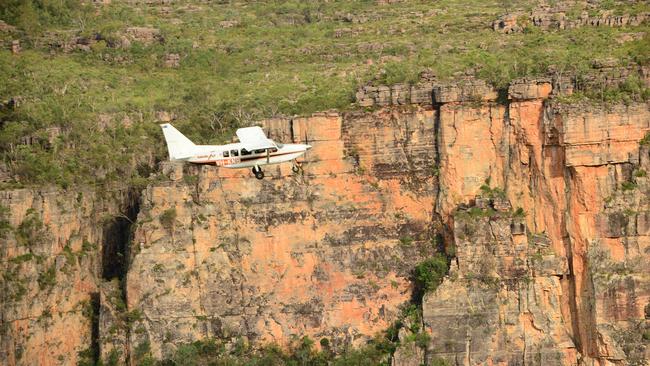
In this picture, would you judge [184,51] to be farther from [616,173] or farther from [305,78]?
[616,173]

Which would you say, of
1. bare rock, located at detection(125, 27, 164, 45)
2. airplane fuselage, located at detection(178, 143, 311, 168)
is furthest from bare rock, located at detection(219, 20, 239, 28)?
airplane fuselage, located at detection(178, 143, 311, 168)

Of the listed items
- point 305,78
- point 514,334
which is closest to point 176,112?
→ point 305,78

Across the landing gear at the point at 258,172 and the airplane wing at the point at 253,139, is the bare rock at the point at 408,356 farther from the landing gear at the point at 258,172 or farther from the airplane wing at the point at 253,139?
the airplane wing at the point at 253,139

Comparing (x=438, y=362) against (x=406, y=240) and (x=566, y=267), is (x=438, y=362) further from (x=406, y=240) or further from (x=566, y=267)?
(x=566, y=267)

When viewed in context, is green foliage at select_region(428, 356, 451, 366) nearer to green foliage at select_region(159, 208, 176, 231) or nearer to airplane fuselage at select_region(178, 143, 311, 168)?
airplane fuselage at select_region(178, 143, 311, 168)

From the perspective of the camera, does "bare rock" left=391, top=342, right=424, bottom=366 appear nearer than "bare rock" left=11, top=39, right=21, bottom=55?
Yes
